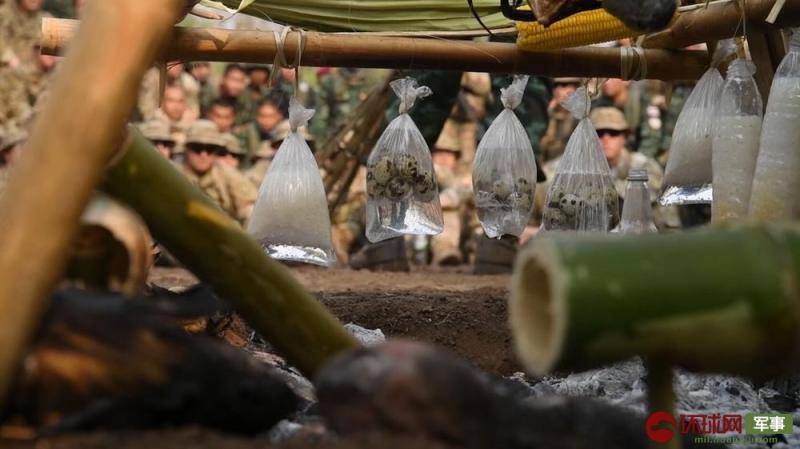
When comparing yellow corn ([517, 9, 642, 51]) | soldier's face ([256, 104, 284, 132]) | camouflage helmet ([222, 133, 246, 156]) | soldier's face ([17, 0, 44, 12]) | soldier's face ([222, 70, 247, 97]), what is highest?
soldier's face ([17, 0, 44, 12])

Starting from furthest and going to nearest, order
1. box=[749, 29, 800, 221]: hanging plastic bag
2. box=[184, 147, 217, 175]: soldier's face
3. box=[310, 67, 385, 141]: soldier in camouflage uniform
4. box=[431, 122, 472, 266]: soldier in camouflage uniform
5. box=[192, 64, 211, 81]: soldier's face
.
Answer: box=[310, 67, 385, 141]: soldier in camouflage uniform < box=[192, 64, 211, 81]: soldier's face < box=[184, 147, 217, 175]: soldier's face < box=[431, 122, 472, 266]: soldier in camouflage uniform < box=[749, 29, 800, 221]: hanging plastic bag

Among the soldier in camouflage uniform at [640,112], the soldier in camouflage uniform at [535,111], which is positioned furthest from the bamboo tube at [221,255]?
the soldier in camouflage uniform at [640,112]

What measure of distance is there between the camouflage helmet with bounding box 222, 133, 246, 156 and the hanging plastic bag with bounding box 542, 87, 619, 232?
689cm

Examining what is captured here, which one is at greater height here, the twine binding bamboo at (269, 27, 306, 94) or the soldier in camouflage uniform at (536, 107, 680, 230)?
the twine binding bamboo at (269, 27, 306, 94)

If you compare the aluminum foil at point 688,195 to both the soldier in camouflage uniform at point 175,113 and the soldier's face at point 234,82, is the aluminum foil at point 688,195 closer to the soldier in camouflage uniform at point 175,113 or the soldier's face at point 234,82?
the soldier in camouflage uniform at point 175,113

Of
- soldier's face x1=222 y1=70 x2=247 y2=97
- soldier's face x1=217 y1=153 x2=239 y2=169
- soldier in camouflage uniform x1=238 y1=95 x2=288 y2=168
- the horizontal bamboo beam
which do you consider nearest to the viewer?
the horizontal bamboo beam

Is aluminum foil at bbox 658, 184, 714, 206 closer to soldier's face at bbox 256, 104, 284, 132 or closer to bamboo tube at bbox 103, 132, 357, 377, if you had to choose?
bamboo tube at bbox 103, 132, 357, 377

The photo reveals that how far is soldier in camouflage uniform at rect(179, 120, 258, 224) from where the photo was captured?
11469 millimetres

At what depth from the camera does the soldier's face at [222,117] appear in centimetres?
1354

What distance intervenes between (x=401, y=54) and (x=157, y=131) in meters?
6.91

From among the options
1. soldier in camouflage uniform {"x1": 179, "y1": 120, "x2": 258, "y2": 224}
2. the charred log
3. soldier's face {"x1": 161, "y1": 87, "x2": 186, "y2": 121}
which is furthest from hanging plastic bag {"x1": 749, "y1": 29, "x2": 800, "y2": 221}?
soldier's face {"x1": 161, "y1": 87, "x2": 186, "y2": 121}

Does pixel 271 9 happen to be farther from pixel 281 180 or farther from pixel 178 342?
pixel 178 342

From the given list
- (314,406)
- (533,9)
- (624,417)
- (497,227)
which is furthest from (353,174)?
(624,417)

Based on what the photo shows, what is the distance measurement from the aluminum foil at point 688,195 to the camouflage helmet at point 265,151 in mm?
7789
